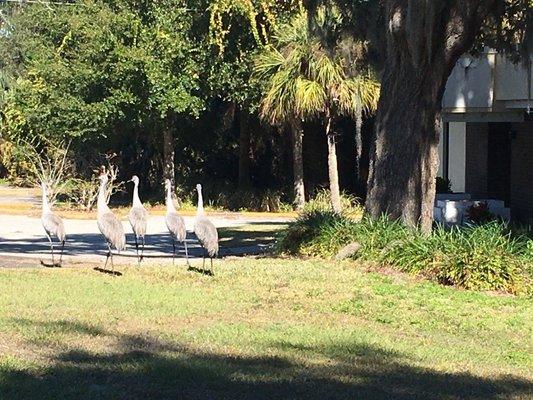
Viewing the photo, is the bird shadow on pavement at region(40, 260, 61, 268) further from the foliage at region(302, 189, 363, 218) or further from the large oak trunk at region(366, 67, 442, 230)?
the foliage at region(302, 189, 363, 218)

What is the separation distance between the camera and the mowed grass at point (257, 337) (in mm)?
7984

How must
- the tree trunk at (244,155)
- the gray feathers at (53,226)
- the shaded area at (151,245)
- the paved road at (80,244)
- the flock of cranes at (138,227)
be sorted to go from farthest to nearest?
the tree trunk at (244,155)
the shaded area at (151,245)
the paved road at (80,244)
the gray feathers at (53,226)
the flock of cranes at (138,227)

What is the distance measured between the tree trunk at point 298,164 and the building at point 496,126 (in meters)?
6.18


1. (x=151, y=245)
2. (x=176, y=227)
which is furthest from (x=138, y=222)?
(x=151, y=245)

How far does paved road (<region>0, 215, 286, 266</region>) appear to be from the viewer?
19495 millimetres

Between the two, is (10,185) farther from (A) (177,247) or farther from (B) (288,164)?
(A) (177,247)

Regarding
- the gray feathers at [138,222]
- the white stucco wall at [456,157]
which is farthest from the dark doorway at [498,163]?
the gray feathers at [138,222]

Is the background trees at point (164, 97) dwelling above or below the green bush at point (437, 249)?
above

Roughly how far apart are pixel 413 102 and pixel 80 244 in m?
9.12

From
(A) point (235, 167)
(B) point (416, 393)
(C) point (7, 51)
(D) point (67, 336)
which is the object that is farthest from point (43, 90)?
(B) point (416, 393)

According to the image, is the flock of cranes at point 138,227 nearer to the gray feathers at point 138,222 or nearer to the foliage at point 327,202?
the gray feathers at point 138,222

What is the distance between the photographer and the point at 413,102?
17.9 metres

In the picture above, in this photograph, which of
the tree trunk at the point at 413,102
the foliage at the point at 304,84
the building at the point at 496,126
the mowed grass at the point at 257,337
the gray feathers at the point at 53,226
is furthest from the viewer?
the foliage at the point at 304,84

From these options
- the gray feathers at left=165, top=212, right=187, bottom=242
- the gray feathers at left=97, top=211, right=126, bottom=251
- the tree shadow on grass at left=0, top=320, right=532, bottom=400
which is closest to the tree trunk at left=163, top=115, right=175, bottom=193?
the gray feathers at left=165, top=212, right=187, bottom=242
